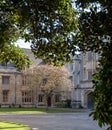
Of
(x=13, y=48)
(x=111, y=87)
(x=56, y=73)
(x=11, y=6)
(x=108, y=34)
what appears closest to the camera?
(x=111, y=87)

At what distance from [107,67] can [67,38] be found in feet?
17.5

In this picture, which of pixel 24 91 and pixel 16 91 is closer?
pixel 16 91

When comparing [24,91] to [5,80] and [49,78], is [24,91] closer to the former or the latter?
[5,80]

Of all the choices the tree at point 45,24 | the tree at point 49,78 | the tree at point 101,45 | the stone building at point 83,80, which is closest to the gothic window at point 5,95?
the tree at point 49,78

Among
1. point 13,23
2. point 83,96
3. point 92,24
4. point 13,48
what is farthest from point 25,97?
point 92,24

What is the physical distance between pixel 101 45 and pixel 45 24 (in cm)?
419

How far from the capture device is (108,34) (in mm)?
7312

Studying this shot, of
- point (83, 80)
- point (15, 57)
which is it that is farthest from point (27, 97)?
point (15, 57)

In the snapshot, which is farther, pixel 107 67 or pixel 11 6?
pixel 11 6

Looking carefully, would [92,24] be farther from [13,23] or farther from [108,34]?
[13,23]

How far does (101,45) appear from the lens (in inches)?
303

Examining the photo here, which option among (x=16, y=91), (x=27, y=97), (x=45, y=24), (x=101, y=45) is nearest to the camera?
(x=101, y=45)

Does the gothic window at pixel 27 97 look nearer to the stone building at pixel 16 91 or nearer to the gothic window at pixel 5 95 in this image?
the stone building at pixel 16 91

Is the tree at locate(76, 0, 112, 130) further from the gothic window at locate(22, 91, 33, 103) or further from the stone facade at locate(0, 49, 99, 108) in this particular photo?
the gothic window at locate(22, 91, 33, 103)
